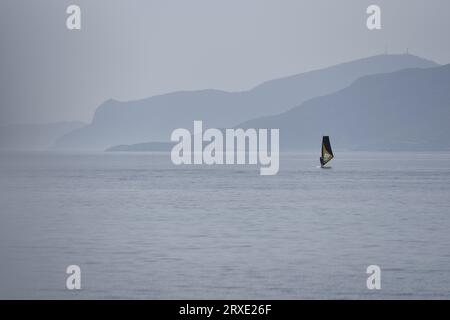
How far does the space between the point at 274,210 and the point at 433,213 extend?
8.62 meters

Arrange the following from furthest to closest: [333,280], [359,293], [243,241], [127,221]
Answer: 1. [127,221]
2. [243,241]
3. [333,280]
4. [359,293]

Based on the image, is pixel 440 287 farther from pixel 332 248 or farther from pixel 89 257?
pixel 89 257

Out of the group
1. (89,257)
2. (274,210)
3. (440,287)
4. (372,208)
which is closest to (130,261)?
(89,257)

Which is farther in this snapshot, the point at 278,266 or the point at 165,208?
the point at 165,208

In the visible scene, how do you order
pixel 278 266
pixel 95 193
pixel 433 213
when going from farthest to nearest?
pixel 95 193, pixel 433 213, pixel 278 266

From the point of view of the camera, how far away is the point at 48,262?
85.6 ft

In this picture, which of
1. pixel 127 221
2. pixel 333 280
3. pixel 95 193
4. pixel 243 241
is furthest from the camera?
pixel 95 193

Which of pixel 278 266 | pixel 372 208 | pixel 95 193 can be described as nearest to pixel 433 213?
pixel 372 208

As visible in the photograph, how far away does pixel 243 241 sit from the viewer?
32.0 meters

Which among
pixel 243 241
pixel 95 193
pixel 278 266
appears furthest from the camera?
pixel 95 193

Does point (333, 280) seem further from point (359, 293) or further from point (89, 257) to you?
point (89, 257)

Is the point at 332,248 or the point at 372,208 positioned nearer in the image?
the point at 332,248

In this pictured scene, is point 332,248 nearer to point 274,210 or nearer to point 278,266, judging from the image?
point 278,266

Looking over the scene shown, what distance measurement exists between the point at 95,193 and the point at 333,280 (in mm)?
46569
